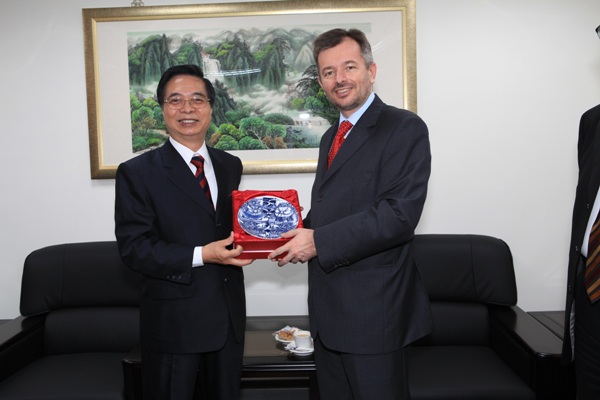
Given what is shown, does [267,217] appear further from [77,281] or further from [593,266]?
[77,281]

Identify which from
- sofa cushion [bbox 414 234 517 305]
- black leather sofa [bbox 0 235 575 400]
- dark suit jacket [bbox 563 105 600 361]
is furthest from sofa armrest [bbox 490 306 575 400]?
dark suit jacket [bbox 563 105 600 361]

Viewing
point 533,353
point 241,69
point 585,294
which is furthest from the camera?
point 241,69

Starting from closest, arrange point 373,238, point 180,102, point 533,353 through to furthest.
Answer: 1. point 373,238
2. point 180,102
3. point 533,353

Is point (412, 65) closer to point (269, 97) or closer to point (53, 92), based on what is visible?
point (269, 97)

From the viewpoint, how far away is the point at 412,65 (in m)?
2.93

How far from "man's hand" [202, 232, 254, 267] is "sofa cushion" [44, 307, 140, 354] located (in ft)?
4.21

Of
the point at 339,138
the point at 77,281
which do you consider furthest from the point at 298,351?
the point at 77,281

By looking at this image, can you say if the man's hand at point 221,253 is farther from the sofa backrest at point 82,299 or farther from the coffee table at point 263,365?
the sofa backrest at point 82,299

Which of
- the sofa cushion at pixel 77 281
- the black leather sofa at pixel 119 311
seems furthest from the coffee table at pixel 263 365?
the sofa cushion at pixel 77 281

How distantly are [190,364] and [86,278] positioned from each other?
134 cm

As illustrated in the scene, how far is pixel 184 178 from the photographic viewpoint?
180cm

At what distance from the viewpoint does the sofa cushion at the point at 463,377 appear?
222 centimetres

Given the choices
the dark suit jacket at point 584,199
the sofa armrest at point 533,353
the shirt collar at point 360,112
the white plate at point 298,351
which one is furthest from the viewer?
the white plate at point 298,351

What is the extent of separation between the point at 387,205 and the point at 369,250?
0.15m
